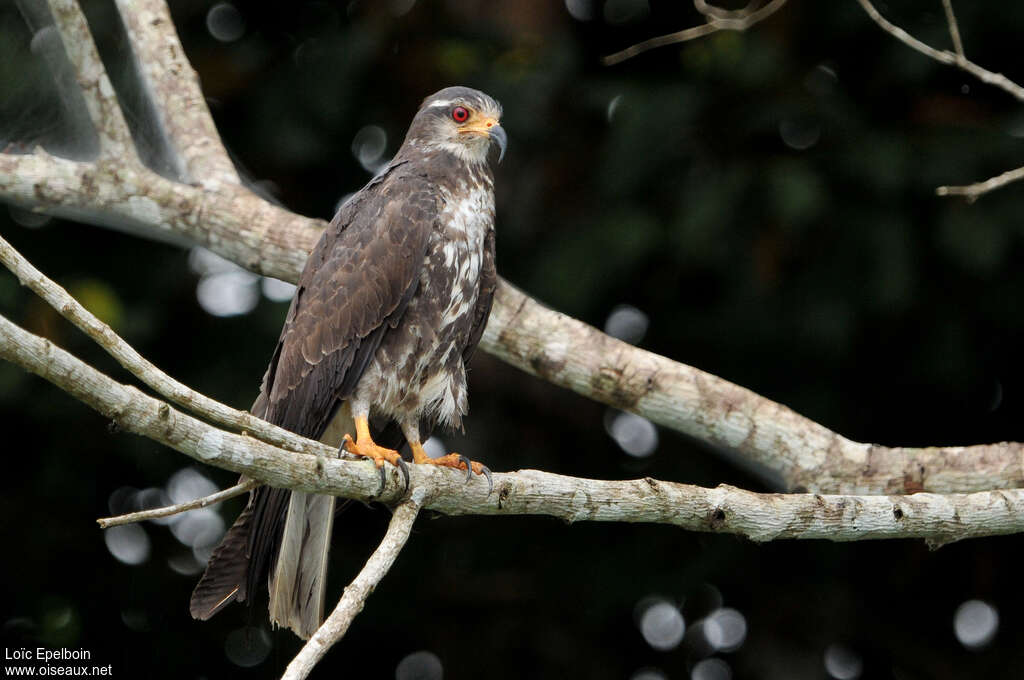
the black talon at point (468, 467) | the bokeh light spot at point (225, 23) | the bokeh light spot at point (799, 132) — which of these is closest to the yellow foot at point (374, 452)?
the black talon at point (468, 467)

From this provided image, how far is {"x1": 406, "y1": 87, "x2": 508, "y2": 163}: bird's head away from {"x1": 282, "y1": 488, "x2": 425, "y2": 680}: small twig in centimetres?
162

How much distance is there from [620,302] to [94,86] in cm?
263

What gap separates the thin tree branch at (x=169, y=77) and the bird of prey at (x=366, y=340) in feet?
2.80

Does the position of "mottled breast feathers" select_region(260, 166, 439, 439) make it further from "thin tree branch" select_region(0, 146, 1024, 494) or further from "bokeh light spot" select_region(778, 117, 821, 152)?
"bokeh light spot" select_region(778, 117, 821, 152)

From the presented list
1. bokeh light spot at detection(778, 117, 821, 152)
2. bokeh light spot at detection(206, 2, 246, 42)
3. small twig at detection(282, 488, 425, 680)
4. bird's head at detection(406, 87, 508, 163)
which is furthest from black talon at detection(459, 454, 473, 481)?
bokeh light spot at detection(206, 2, 246, 42)

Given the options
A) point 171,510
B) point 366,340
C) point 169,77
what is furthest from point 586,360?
point 169,77

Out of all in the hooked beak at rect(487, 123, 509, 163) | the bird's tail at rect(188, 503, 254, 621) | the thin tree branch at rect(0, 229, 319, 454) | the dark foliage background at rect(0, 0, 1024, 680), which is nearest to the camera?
the thin tree branch at rect(0, 229, 319, 454)

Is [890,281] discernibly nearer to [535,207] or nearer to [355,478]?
[535,207]

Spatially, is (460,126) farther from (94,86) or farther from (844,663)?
(844,663)

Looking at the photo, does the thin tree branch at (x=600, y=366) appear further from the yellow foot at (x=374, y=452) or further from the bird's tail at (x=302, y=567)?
the bird's tail at (x=302, y=567)

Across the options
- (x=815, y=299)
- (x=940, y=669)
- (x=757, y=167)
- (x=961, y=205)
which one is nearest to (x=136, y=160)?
(x=757, y=167)

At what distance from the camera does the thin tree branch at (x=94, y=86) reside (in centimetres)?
425

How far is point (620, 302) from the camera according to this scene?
572 cm

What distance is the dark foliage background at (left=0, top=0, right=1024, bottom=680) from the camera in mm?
5160
